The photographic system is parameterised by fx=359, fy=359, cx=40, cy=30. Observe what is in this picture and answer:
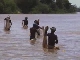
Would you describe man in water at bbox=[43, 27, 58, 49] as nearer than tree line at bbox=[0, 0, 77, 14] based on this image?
Yes

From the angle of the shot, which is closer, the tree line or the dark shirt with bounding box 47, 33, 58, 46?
the dark shirt with bounding box 47, 33, 58, 46

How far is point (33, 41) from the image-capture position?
22.1 meters

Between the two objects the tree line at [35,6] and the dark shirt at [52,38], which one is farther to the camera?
the tree line at [35,6]

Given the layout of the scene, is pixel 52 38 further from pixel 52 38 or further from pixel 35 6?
pixel 35 6

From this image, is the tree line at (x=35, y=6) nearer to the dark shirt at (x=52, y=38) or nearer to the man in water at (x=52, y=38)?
the man in water at (x=52, y=38)

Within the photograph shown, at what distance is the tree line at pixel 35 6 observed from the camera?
112m

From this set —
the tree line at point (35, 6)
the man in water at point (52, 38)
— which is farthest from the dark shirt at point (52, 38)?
the tree line at point (35, 6)

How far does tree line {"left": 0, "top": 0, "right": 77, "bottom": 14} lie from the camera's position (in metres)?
112

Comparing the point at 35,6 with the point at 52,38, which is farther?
the point at 35,6

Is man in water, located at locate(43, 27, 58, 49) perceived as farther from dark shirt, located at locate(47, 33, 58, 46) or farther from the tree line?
the tree line

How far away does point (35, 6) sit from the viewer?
415 ft

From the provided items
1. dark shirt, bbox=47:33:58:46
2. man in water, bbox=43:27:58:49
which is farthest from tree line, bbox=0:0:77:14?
dark shirt, bbox=47:33:58:46

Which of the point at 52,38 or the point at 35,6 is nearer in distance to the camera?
the point at 52,38

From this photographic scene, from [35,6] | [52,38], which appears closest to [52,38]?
[52,38]
